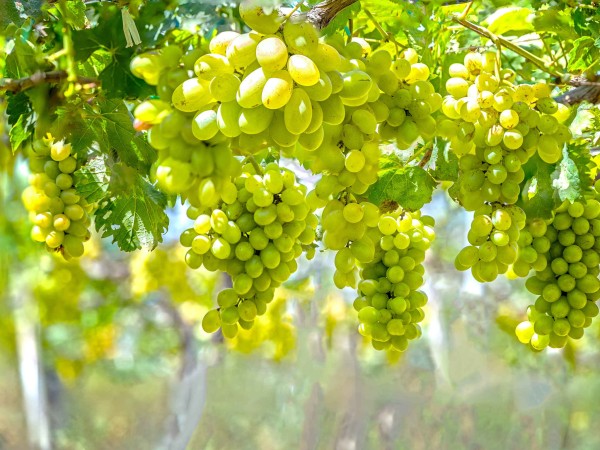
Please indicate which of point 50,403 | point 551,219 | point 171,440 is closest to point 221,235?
point 551,219

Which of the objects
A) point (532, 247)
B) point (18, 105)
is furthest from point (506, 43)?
point (18, 105)

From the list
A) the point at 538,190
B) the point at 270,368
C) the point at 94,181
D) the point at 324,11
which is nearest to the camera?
the point at 324,11

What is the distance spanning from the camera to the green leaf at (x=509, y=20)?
816 millimetres

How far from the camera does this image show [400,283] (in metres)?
0.81

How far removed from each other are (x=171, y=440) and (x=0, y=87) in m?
3.84

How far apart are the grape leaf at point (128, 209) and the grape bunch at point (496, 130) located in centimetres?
32

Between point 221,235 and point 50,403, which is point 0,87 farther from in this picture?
point 50,403

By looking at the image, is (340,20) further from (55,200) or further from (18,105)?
(55,200)

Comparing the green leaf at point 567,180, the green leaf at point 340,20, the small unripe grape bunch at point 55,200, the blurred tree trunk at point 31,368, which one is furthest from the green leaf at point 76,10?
the blurred tree trunk at point 31,368

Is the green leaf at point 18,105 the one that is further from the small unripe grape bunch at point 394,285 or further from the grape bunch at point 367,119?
the small unripe grape bunch at point 394,285

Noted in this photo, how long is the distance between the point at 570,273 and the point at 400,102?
373mm

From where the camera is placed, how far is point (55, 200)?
81 cm

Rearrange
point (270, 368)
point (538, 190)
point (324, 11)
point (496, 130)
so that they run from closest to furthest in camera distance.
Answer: point (324, 11) → point (496, 130) → point (538, 190) → point (270, 368)

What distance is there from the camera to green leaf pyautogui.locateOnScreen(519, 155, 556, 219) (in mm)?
675
